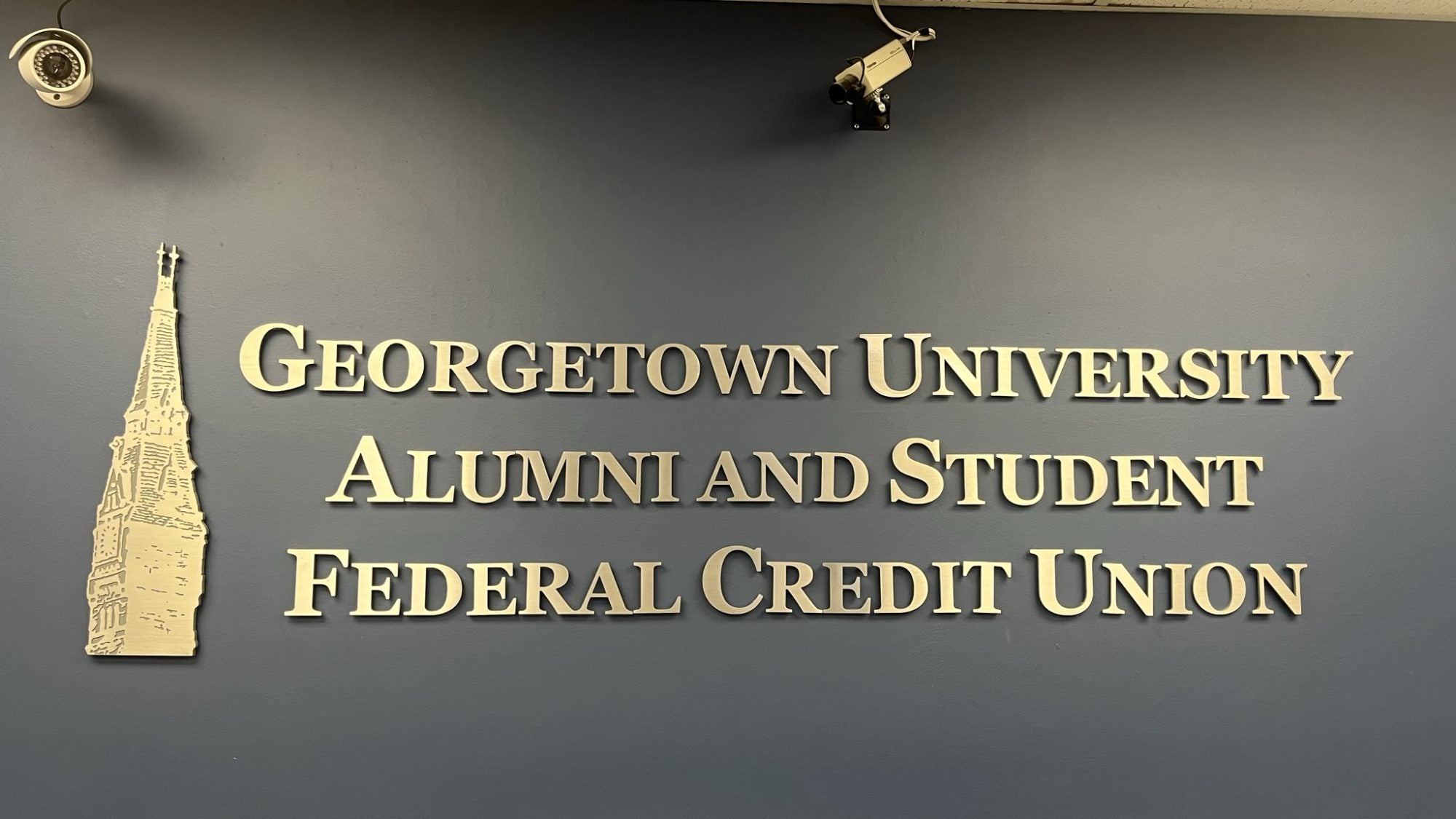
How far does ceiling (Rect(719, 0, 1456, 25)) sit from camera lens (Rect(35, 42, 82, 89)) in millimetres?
1927

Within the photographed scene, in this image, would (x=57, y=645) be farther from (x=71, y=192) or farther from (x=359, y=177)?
(x=359, y=177)

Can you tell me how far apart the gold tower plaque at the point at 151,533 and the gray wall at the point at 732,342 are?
0.05 m

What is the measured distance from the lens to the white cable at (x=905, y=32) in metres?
2.64

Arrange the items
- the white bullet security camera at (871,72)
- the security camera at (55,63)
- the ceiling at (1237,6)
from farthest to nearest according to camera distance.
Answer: the ceiling at (1237,6) < the white bullet security camera at (871,72) < the security camera at (55,63)

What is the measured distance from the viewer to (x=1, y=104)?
2.74 metres

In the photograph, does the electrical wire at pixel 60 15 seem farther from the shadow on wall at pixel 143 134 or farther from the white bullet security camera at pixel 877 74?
the white bullet security camera at pixel 877 74

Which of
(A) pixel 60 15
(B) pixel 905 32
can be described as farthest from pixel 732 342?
(A) pixel 60 15

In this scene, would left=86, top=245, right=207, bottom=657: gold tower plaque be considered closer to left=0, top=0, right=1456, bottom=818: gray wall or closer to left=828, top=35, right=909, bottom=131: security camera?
left=0, top=0, right=1456, bottom=818: gray wall

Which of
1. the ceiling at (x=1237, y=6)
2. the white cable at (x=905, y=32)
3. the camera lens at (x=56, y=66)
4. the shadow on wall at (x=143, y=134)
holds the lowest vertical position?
the shadow on wall at (x=143, y=134)

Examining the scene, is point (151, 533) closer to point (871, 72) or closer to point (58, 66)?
point (58, 66)

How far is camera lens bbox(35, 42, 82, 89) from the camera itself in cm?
256

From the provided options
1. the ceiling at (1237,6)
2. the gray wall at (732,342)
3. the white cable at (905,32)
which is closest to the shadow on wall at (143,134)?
the gray wall at (732,342)

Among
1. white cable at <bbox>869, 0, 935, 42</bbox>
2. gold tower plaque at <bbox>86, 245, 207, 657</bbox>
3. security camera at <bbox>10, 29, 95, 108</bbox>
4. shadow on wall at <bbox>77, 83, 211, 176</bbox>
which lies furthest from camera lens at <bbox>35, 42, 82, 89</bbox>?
white cable at <bbox>869, 0, 935, 42</bbox>

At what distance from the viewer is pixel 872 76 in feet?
8.80
